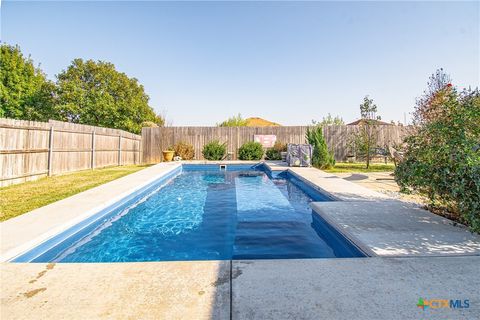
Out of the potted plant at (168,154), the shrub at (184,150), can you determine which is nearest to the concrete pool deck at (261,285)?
the potted plant at (168,154)

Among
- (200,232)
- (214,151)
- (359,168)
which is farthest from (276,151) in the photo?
(200,232)

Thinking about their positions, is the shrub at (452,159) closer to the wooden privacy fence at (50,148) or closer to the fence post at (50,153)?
the wooden privacy fence at (50,148)

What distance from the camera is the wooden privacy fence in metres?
6.11

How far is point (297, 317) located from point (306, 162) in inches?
380

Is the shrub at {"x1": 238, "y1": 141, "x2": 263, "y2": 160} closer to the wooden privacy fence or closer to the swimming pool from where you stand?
the wooden privacy fence

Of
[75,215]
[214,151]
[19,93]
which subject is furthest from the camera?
[19,93]

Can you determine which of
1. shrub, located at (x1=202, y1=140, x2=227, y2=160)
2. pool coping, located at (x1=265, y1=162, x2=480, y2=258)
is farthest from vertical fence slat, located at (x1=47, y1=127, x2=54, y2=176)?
pool coping, located at (x1=265, y1=162, x2=480, y2=258)

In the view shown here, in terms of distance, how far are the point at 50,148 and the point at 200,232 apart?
6930mm

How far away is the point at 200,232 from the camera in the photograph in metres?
3.86

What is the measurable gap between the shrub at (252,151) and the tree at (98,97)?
1330 cm

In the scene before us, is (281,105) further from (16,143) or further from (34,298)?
(34,298)

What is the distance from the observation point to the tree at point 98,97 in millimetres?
20406

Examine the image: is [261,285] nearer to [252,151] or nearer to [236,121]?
[252,151]

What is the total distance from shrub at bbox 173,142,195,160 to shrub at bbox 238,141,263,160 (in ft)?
10.7
